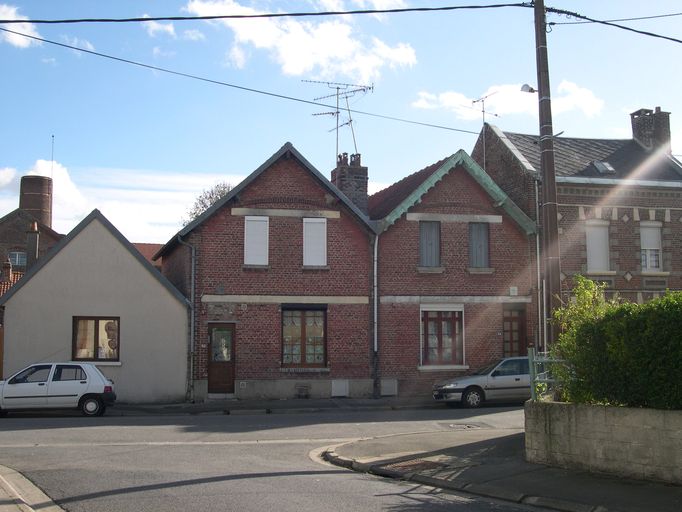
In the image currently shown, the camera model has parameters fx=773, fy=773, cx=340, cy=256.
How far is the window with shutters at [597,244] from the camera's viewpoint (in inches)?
1062

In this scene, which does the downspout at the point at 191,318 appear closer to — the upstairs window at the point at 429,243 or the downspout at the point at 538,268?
the upstairs window at the point at 429,243

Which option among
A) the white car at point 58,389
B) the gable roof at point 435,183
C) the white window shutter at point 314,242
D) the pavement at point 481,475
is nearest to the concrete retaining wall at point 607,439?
the pavement at point 481,475

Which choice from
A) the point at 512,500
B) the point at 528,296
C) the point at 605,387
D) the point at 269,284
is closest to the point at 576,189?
the point at 528,296

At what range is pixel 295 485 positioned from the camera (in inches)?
400

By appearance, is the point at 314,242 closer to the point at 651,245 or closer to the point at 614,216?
the point at 614,216

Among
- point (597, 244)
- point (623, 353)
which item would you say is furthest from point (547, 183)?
point (597, 244)

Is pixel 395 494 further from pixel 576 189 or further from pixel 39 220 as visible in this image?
pixel 39 220

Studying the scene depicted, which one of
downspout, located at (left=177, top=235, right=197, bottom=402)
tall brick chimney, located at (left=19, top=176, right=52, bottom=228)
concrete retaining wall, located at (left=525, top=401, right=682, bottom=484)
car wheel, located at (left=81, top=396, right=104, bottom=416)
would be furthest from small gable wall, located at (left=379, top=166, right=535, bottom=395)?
tall brick chimney, located at (left=19, top=176, right=52, bottom=228)

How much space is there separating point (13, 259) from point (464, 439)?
4637 cm

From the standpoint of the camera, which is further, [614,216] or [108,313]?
[614,216]

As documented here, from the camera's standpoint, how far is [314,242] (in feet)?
83.1

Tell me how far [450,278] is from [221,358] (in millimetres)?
8012

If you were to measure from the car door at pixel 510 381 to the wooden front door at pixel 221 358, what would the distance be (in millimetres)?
8026

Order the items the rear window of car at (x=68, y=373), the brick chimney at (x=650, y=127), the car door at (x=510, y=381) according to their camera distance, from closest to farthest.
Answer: the rear window of car at (x=68, y=373) → the car door at (x=510, y=381) → the brick chimney at (x=650, y=127)
